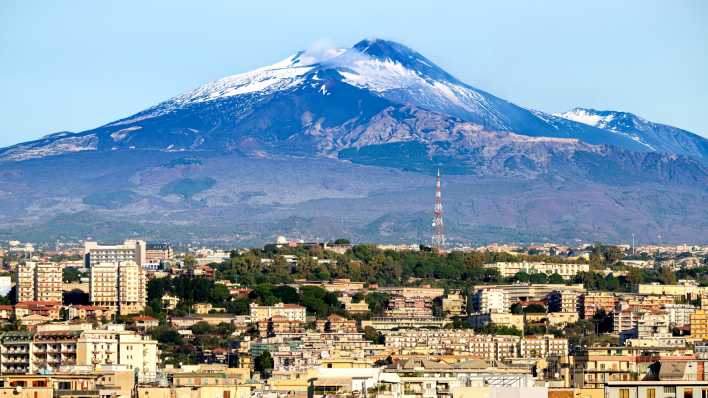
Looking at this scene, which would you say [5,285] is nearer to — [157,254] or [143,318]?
[143,318]

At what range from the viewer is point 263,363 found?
83.1 meters

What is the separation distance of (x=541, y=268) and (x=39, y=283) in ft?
133

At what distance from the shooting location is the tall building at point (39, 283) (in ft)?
414

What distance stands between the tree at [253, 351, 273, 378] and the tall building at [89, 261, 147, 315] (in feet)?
113

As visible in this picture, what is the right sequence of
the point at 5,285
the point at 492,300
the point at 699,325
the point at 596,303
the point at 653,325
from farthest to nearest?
1. the point at 5,285
2. the point at 492,300
3. the point at 596,303
4. the point at 653,325
5. the point at 699,325

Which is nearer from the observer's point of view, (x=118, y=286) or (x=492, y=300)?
(x=118, y=286)

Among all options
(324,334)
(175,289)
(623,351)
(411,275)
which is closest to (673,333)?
(324,334)

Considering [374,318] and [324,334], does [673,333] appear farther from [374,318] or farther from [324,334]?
[374,318]

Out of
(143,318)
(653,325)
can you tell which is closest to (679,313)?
(653,325)

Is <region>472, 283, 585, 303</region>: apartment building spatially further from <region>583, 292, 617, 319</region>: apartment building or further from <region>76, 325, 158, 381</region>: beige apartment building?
<region>76, 325, 158, 381</region>: beige apartment building

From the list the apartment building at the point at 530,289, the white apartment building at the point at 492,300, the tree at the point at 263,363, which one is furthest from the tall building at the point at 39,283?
the tree at the point at 263,363

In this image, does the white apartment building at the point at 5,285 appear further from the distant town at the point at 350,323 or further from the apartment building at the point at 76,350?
the apartment building at the point at 76,350

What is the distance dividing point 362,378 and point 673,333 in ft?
230

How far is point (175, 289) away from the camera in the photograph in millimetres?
127625
